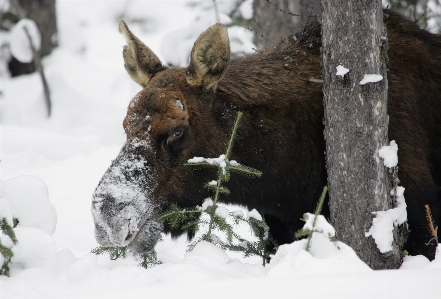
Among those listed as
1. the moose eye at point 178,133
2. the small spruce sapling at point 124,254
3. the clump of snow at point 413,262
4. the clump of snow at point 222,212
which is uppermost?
the moose eye at point 178,133

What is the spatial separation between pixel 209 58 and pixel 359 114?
1219 mm

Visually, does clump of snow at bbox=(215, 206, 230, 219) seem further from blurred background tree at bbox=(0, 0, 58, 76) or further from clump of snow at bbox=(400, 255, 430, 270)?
blurred background tree at bbox=(0, 0, 58, 76)

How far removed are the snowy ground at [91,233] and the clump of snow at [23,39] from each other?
108cm

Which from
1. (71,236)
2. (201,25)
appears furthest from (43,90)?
(71,236)

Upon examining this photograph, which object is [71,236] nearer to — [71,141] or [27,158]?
[27,158]

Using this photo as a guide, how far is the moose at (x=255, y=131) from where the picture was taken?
3910 millimetres

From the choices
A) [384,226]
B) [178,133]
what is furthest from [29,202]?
[384,226]

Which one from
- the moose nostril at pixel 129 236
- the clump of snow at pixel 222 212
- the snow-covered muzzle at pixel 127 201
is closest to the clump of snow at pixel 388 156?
the clump of snow at pixel 222 212

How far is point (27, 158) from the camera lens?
29.2ft

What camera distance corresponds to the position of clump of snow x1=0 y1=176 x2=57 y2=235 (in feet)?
11.5

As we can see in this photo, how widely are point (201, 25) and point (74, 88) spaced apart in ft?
17.7

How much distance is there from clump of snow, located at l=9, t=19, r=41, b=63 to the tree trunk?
11941 millimetres

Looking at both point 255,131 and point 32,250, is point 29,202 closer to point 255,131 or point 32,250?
point 32,250

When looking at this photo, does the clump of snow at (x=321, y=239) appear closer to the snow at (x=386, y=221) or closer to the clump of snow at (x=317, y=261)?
the clump of snow at (x=317, y=261)
